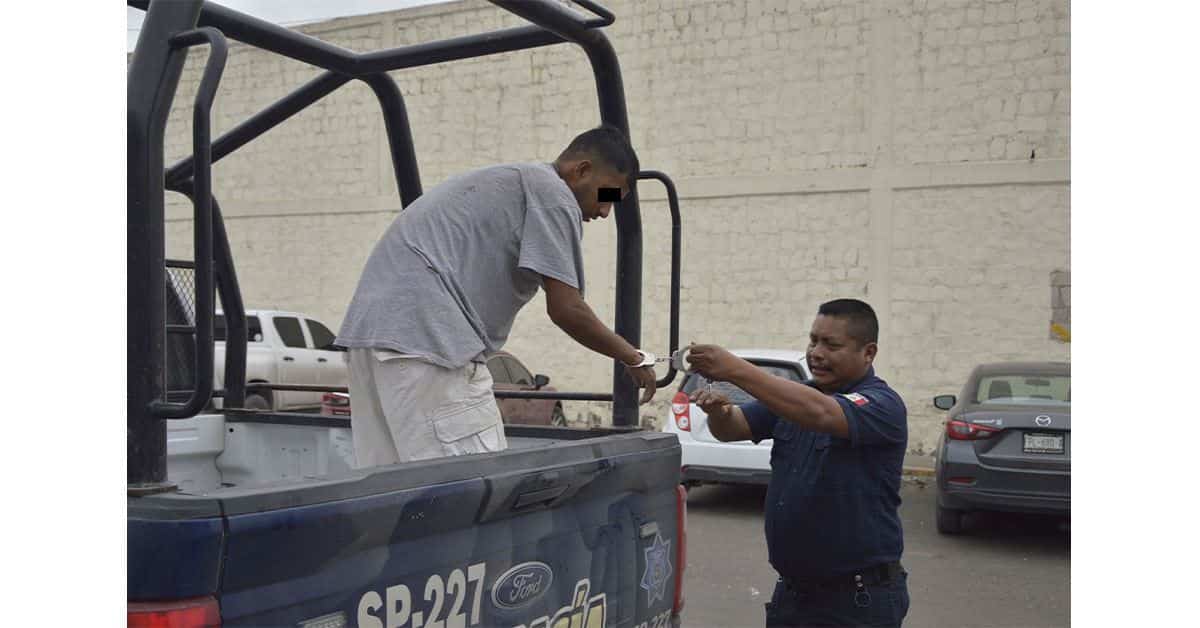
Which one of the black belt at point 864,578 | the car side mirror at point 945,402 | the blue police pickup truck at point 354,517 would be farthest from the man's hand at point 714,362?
the car side mirror at point 945,402

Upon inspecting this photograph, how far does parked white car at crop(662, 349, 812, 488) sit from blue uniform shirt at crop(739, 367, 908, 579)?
6049mm

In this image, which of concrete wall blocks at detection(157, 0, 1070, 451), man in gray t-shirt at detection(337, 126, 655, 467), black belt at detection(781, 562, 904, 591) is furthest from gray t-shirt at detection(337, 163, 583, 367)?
concrete wall blocks at detection(157, 0, 1070, 451)

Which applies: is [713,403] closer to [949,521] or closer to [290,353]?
[949,521]

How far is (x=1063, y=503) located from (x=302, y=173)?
1351 cm

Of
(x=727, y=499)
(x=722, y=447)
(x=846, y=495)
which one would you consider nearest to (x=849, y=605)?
(x=846, y=495)

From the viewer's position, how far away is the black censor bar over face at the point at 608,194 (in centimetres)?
318

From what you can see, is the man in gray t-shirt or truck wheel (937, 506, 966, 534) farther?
truck wheel (937, 506, 966, 534)

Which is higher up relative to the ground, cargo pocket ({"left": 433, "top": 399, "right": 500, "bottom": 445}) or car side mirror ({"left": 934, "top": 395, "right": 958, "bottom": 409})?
cargo pocket ({"left": 433, "top": 399, "right": 500, "bottom": 445})

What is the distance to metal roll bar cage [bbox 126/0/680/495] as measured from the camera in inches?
74.8

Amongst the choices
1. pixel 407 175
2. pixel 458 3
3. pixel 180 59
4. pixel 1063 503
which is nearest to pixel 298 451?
pixel 407 175

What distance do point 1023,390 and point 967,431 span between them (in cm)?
95

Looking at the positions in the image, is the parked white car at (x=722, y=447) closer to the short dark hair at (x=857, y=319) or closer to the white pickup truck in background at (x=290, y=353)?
the short dark hair at (x=857, y=319)

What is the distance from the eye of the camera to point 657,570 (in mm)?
2957

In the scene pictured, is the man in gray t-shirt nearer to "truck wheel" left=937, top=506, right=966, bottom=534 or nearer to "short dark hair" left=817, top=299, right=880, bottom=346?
"short dark hair" left=817, top=299, right=880, bottom=346
